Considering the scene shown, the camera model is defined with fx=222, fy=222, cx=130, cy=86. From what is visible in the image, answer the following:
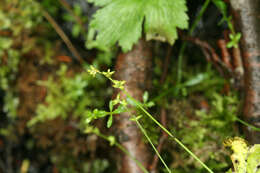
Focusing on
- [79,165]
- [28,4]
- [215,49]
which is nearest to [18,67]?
[28,4]

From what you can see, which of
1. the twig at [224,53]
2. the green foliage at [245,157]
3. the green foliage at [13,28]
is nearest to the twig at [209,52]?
the twig at [224,53]

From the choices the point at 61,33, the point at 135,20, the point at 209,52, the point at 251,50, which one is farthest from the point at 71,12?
the point at 251,50

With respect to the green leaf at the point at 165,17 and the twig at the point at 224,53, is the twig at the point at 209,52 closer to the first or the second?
the twig at the point at 224,53

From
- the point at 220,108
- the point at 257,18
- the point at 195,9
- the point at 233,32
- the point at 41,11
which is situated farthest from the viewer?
the point at 41,11

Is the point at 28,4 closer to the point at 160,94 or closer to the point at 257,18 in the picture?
the point at 160,94

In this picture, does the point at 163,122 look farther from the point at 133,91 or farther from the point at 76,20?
the point at 76,20

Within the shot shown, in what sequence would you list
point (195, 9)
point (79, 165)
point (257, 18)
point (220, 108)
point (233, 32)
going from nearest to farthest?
1. point (257, 18)
2. point (233, 32)
3. point (195, 9)
4. point (220, 108)
5. point (79, 165)

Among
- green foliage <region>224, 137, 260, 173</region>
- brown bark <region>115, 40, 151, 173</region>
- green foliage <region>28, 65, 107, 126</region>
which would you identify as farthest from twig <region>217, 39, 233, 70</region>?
green foliage <region>28, 65, 107, 126</region>

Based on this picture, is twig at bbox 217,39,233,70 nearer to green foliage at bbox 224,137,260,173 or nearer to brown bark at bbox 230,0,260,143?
brown bark at bbox 230,0,260,143
